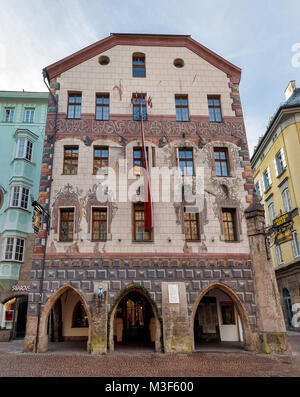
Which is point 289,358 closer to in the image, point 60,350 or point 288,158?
point 60,350

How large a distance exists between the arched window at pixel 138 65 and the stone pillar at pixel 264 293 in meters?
9.78

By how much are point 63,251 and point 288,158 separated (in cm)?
1933

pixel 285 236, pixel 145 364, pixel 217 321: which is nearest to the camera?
pixel 145 364

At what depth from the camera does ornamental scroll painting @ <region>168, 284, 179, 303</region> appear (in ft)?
46.0

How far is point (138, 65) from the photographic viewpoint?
59.9 feet

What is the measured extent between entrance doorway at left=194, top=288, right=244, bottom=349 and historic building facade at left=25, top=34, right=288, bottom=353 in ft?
0.18

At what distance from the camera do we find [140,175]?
15.9 meters

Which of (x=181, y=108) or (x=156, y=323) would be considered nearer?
(x=156, y=323)

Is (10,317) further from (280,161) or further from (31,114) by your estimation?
(280,161)

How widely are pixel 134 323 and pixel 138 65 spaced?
1649cm

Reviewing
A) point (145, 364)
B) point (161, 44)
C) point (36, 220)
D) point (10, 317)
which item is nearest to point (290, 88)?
point (161, 44)

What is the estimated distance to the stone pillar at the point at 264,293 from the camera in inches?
520

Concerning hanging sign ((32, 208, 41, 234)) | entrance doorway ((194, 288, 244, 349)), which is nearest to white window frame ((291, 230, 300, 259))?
entrance doorway ((194, 288, 244, 349))

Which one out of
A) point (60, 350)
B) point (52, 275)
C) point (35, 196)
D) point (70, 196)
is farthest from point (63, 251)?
point (35, 196)
